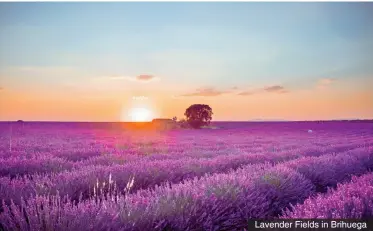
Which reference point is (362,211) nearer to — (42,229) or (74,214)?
(74,214)

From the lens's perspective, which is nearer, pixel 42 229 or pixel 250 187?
pixel 42 229

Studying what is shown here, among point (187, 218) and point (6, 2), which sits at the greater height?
point (6, 2)

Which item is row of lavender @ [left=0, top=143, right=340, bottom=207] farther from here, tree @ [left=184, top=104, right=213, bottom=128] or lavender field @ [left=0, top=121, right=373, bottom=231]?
tree @ [left=184, top=104, right=213, bottom=128]

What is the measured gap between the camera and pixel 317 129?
28406 mm

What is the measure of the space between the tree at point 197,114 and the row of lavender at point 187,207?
39.0 metres

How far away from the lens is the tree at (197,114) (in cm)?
4366

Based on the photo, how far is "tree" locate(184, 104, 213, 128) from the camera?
143 ft

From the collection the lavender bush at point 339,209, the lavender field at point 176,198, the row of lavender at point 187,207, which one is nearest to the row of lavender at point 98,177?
the lavender field at point 176,198

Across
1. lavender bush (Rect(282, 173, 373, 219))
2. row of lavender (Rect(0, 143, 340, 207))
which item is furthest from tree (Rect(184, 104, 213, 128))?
lavender bush (Rect(282, 173, 373, 219))

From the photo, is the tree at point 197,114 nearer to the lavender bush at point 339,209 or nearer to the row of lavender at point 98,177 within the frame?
the row of lavender at point 98,177

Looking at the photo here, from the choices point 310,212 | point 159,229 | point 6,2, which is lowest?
point 159,229

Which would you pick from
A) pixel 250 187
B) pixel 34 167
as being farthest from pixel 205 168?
pixel 34 167

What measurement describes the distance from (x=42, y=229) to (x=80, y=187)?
1.85m

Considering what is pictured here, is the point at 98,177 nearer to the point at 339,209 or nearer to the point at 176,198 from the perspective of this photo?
the point at 176,198
